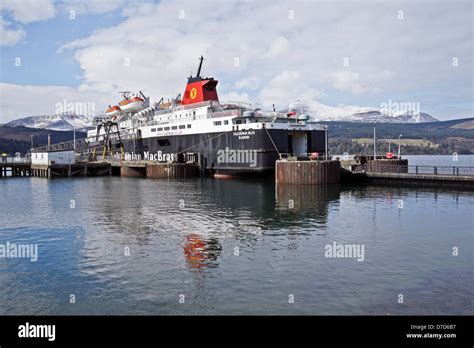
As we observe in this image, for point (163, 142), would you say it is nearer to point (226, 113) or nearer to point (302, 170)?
point (226, 113)

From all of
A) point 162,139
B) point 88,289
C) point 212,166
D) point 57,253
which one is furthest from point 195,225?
point 162,139

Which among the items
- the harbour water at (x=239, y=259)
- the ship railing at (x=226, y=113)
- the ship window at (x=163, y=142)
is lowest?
the harbour water at (x=239, y=259)

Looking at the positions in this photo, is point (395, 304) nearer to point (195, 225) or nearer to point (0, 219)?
point (195, 225)

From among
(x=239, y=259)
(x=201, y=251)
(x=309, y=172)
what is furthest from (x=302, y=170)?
(x=239, y=259)

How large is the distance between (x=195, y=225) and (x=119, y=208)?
9.86m

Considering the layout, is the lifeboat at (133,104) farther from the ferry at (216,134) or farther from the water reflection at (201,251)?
the water reflection at (201,251)
